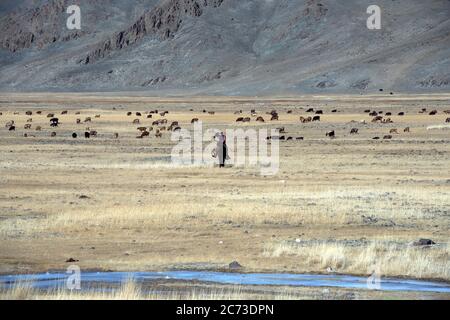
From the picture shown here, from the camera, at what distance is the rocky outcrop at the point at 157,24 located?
620ft

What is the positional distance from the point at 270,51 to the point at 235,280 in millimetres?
159982

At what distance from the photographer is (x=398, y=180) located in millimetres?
29938

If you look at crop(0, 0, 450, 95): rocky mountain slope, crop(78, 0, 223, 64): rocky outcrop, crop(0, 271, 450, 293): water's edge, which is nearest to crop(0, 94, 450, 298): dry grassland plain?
crop(0, 271, 450, 293): water's edge

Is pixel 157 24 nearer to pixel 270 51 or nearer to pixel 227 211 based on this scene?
pixel 270 51

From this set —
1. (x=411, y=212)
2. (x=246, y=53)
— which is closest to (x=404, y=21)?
(x=246, y=53)

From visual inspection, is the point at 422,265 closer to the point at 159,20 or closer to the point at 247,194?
the point at 247,194

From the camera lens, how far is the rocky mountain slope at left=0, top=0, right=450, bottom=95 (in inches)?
5669

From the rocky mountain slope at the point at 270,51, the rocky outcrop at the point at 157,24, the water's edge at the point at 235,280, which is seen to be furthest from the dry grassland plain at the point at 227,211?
Answer: the rocky outcrop at the point at 157,24

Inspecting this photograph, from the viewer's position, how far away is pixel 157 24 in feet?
627

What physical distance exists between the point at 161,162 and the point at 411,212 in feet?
46.9

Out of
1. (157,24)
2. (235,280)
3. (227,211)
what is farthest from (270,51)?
(235,280)

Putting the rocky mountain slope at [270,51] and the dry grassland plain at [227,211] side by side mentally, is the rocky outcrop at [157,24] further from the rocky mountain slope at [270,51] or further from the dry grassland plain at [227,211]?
the dry grassland plain at [227,211]

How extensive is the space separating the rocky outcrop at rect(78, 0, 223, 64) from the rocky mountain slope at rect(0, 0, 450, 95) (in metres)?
0.16

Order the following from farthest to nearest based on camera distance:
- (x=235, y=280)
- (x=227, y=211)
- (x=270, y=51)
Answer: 1. (x=270, y=51)
2. (x=227, y=211)
3. (x=235, y=280)
